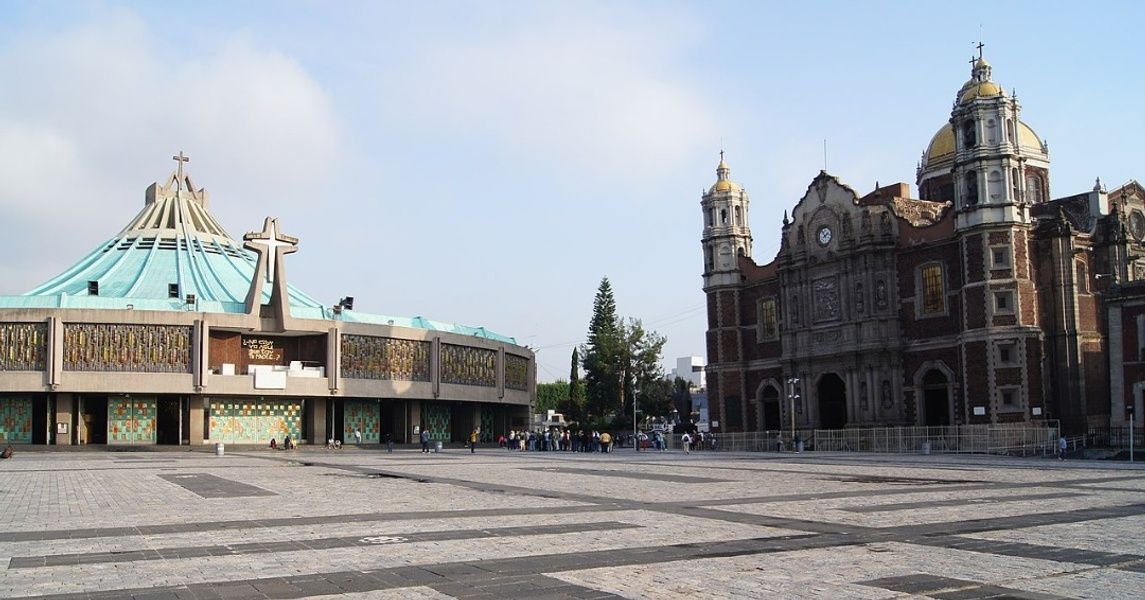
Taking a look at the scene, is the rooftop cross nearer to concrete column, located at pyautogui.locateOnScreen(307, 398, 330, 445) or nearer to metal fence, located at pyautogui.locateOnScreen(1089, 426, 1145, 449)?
concrete column, located at pyautogui.locateOnScreen(307, 398, 330, 445)

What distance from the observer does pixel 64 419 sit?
57.8 meters

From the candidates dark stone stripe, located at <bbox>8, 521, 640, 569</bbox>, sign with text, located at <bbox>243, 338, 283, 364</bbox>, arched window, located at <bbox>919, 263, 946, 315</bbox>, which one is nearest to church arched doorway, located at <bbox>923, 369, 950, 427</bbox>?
arched window, located at <bbox>919, 263, 946, 315</bbox>

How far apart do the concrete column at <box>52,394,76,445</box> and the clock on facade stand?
146 feet

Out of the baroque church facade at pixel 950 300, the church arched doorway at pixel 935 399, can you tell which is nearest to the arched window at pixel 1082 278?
the baroque church facade at pixel 950 300

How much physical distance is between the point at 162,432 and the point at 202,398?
366cm

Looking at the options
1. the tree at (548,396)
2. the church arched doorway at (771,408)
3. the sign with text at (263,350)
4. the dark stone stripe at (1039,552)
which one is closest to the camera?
the dark stone stripe at (1039,552)

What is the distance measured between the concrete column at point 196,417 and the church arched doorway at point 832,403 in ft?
120

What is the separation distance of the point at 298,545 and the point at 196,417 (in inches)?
2017

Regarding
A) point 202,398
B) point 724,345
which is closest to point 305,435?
point 202,398

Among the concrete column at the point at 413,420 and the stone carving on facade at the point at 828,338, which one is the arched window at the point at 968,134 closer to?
the stone carving on facade at the point at 828,338

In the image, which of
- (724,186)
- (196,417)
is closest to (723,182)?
(724,186)

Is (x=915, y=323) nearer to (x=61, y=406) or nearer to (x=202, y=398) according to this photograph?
(x=202, y=398)

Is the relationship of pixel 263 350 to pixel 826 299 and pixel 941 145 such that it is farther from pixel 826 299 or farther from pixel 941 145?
pixel 941 145

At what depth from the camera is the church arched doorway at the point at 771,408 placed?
64.3 meters
